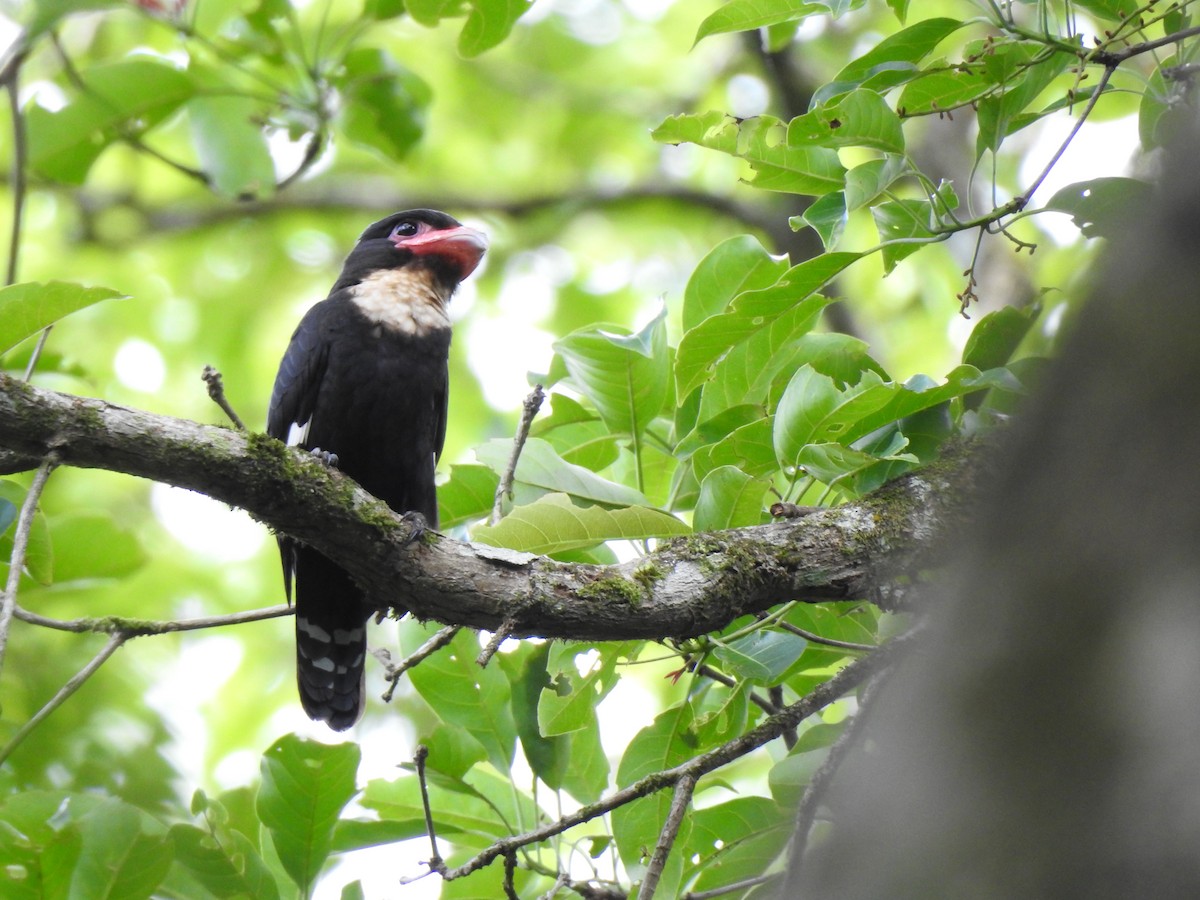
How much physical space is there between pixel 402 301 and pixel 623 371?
1.53 metres

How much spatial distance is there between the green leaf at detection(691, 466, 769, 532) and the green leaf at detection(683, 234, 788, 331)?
595mm

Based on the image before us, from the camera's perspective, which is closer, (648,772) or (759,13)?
(759,13)

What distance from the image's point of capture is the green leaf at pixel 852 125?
2.41 m

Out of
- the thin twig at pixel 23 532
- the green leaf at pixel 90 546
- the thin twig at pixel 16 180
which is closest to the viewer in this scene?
the thin twig at pixel 23 532

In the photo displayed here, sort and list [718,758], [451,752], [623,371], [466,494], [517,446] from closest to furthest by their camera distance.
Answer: [718,758], [517,446], [623,371], [451,752], [466,494]

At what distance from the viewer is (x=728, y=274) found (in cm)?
304

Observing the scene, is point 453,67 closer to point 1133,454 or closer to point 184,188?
point 184,188

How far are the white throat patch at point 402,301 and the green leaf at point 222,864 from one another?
1.92 metres

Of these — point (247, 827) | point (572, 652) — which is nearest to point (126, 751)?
point (247, 827)

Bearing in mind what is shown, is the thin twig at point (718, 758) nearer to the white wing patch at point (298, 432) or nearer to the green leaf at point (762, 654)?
the green leaf at point (762, 654)

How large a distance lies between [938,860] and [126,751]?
14.9 ft

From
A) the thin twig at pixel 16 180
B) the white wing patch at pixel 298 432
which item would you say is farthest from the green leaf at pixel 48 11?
the white wing patch at pixel 298 432

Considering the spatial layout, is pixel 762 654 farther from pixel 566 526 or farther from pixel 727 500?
pixel 566 526

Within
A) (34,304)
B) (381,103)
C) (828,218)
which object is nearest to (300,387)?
(34,304)
